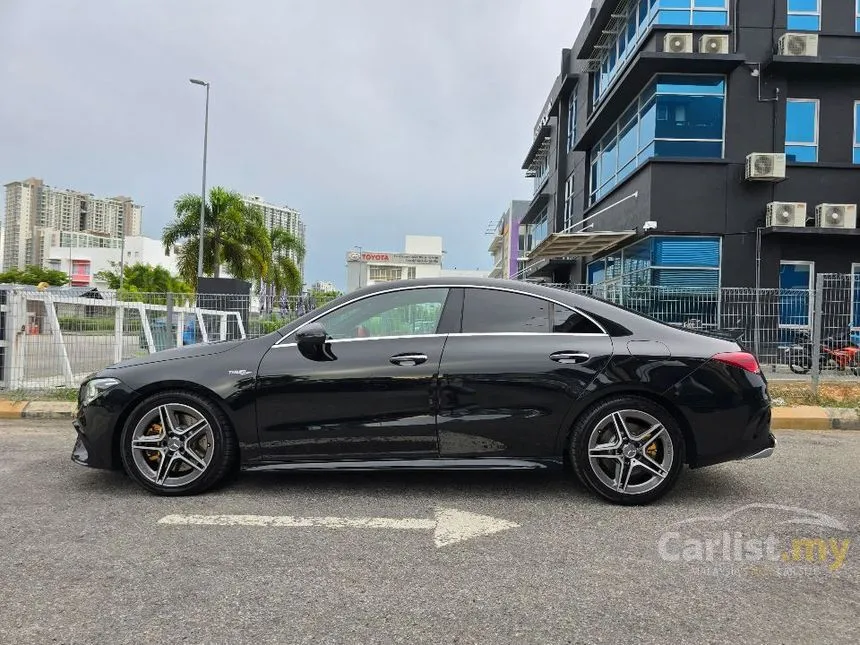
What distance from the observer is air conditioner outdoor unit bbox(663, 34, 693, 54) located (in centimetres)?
1487

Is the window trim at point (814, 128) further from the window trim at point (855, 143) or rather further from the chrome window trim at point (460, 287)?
the chrome window trim at point (460, 287)

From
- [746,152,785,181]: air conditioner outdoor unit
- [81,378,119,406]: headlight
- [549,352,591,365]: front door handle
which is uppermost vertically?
[746,152,785,181]: air conditioner outdoor unit

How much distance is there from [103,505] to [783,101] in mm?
16637

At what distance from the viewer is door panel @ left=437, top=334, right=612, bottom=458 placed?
3963mm

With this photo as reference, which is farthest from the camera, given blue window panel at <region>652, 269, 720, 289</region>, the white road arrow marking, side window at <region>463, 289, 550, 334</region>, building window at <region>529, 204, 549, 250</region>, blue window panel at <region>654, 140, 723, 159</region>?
building window at <region>529, 204, 549, 250</region>

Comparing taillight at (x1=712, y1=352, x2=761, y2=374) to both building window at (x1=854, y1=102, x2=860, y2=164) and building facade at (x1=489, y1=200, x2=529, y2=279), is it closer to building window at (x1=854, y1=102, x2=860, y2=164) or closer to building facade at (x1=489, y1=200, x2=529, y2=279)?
building window at (x1=854, y1=102, x2=860, y2=164)

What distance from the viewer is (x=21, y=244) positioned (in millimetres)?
128875

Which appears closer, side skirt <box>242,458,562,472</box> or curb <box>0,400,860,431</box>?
side skirt <box>242,458,562,472</box>

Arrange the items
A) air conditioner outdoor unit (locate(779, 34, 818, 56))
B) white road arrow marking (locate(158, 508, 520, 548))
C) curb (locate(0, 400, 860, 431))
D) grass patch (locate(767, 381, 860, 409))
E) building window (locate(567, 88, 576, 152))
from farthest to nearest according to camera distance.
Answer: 1. building window (locate(567, 88, 576, 152))
2. air conditioner outdoor unit (locate(779, 34, 818, 56))
3. grass patch (locate(767, 381, 860, 409))
4. curb (locate(0, 400, 860, 431))
5. white road arrow marking (locate(158, 508, 520, 548))

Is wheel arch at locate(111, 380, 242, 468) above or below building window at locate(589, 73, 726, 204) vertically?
below

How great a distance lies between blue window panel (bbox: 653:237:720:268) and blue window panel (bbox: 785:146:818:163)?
9.08 ft

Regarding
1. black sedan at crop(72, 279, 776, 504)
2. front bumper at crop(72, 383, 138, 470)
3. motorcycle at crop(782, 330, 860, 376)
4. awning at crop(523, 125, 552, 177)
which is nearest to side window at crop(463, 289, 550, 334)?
black sedan at crop(72, 279, 776, 504)

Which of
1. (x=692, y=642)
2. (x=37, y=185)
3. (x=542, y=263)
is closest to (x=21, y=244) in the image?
(x=37, y=185)
